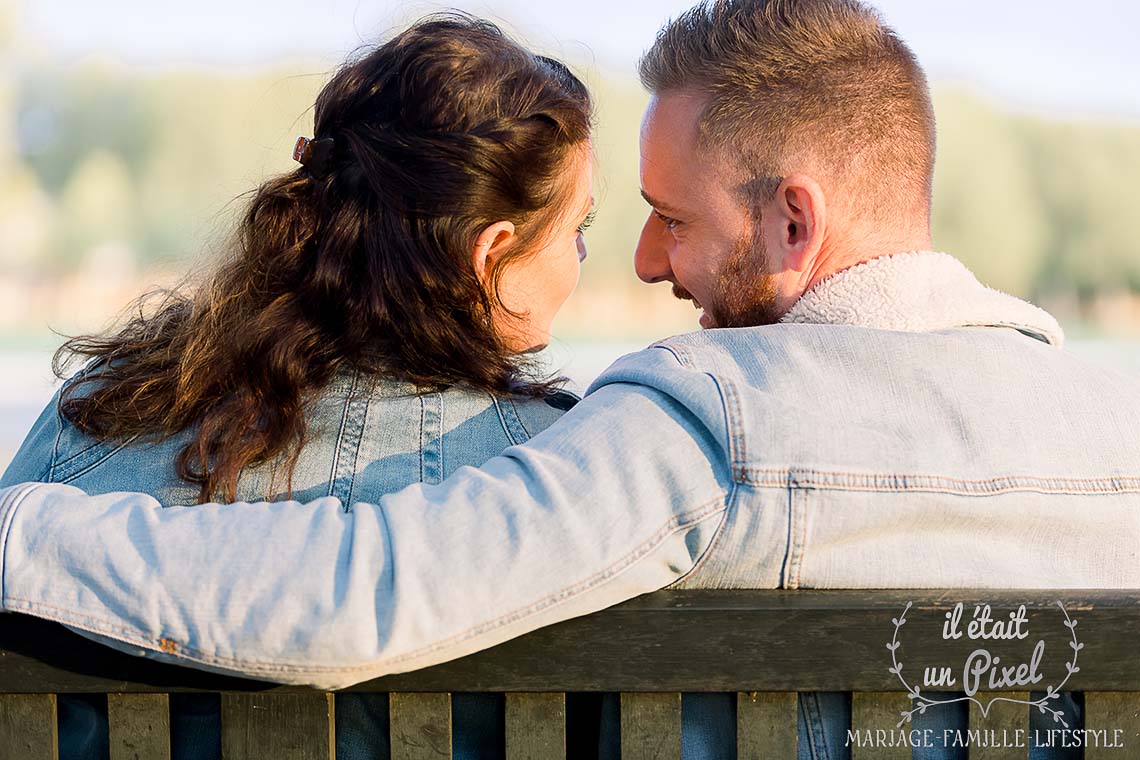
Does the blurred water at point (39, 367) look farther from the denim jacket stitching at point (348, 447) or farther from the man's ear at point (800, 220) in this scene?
the denim jacket stitching at point (348, 447)

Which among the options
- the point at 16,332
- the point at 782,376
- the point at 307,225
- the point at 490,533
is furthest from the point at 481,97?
the point at 16,332

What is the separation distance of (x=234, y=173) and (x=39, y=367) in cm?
311

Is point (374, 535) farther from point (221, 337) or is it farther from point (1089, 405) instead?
point (1089, 405)

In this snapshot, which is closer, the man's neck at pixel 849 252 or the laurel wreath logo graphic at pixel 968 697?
the laurel wreath logo graphic at pixel 968 697

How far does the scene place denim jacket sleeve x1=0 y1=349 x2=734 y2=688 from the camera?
3.60 feet

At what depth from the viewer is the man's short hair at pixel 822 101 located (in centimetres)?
190

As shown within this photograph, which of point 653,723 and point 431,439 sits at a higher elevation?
point 431,439

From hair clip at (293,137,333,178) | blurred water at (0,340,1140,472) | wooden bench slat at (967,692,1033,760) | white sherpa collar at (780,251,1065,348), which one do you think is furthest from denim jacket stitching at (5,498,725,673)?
blurred water at (0,340,1140,472)

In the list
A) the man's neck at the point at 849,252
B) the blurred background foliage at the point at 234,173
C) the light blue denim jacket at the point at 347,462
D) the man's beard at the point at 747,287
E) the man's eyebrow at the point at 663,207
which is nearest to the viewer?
the light blue denim jacket at the point at 347,462

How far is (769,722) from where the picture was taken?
1208mm

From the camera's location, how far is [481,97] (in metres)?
1.60

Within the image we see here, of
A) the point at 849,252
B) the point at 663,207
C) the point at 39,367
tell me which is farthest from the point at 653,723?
the point at 39,367

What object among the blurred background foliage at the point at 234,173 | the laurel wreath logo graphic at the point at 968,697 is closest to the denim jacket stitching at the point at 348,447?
the laurel wreath logo graphic at the point at 968,697

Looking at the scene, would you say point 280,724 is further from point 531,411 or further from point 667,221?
point 667,221
